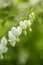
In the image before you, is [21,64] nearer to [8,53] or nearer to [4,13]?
[8,53]

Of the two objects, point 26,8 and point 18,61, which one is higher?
point 26,8

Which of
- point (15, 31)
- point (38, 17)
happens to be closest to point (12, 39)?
point (15, 31)

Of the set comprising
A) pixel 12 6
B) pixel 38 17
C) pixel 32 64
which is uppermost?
pixel 12 6

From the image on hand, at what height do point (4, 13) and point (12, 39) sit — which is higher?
point (4, 13)

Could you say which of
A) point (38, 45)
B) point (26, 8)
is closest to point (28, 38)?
point (38, 45)

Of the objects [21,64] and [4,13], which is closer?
[21,64]

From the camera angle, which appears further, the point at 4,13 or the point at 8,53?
the point at 4,13

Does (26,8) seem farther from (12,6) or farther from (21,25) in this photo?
(21,25)
